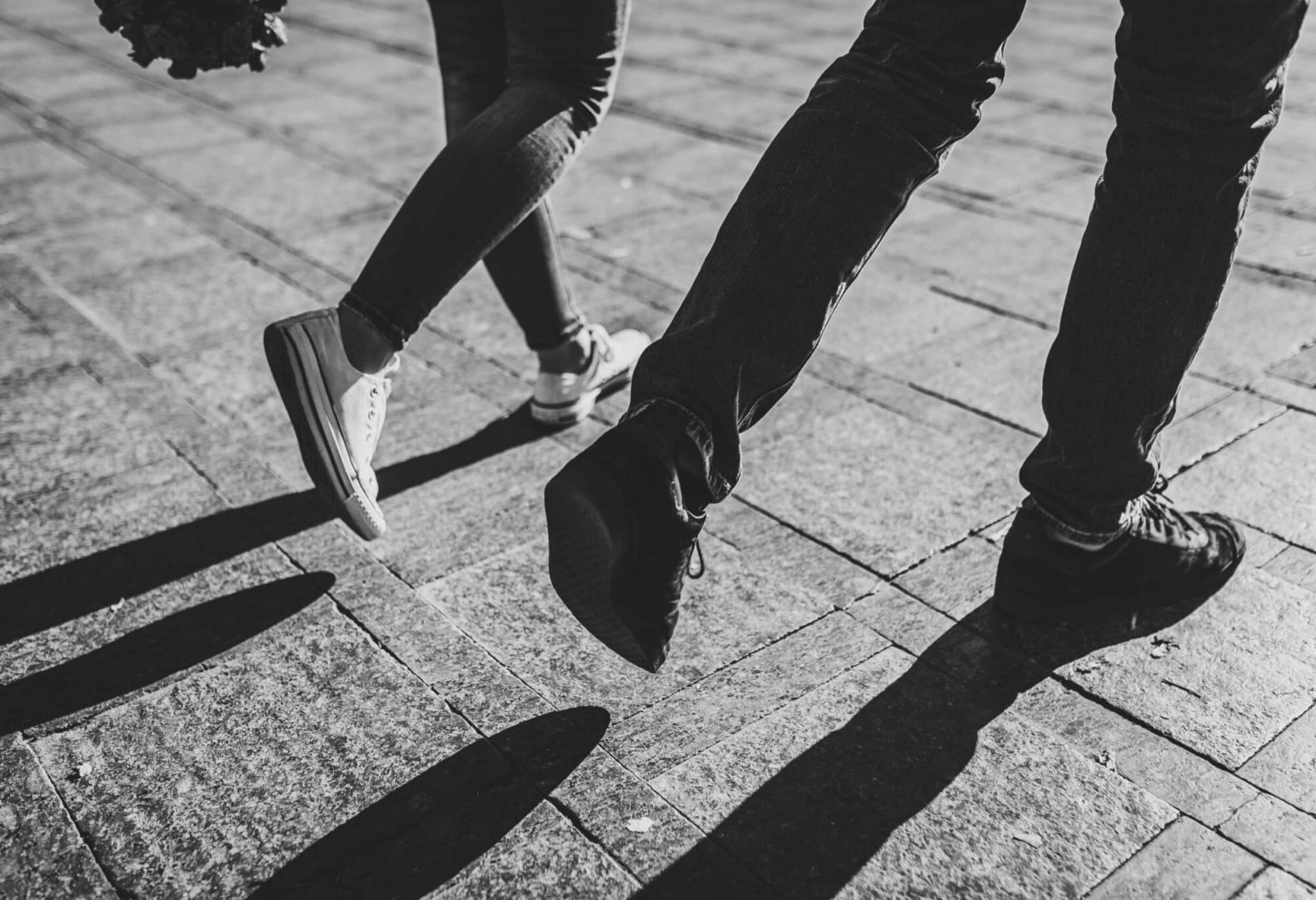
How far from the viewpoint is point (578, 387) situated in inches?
109

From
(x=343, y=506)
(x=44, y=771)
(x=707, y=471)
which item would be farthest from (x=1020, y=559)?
(x=44, y=771)

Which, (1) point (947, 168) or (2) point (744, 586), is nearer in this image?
(2) point (744, 586)

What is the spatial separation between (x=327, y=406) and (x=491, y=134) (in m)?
0.52

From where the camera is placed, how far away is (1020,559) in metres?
2.02

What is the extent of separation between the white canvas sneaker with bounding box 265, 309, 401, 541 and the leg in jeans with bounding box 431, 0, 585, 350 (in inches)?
14.6

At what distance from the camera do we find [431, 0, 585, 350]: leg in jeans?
2393 millimetres

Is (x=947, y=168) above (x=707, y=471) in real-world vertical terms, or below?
below

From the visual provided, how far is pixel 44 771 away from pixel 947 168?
353 cm

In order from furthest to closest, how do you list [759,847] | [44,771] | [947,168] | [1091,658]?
[947,168] < [1091,658] < [44,771] < [759,847]

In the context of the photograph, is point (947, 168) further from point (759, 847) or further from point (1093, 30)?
point (759, 847)

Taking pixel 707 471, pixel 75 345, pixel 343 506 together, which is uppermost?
pixel 707 471

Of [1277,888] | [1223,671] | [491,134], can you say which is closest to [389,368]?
[491,134]

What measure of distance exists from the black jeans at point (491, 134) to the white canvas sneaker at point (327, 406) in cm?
9

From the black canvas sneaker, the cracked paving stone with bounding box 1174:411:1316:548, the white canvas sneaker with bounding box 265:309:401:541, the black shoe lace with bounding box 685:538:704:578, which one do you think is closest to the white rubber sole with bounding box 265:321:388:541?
the white canvas sneaker with bounding box 265:309:401:541
